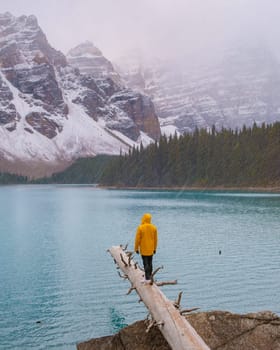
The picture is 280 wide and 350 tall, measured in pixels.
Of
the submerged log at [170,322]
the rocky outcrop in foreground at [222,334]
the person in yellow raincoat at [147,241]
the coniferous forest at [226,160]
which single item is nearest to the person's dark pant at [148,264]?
the person in yellow raincoat at [147,241]

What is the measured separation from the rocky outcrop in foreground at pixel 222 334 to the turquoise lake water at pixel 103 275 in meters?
5.81

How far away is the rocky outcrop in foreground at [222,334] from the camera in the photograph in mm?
16250

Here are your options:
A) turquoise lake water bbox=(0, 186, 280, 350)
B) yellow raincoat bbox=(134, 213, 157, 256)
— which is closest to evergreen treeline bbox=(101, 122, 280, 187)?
turquoise lake water bbox=(0, 186, 280, 350)

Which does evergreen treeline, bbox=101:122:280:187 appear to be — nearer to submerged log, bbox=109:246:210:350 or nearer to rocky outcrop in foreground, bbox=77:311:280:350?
submerged log, bbox=109:246:210:350

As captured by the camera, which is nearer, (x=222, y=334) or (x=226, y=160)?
(x=222, y=334)

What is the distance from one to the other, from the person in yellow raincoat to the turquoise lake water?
18.9ft

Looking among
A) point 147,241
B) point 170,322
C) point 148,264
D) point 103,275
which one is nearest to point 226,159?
point 103,275

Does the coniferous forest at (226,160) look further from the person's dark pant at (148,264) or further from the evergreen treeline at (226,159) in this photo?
the person's dark pant at (148,264)

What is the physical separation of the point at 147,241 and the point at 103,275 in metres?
17.6

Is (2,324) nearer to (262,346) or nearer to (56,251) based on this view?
(262,346)

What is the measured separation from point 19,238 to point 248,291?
114ft

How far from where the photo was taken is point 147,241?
19.5m

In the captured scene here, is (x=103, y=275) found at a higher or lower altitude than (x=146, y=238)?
lower

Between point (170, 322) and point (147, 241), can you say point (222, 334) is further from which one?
point (147, 241)
